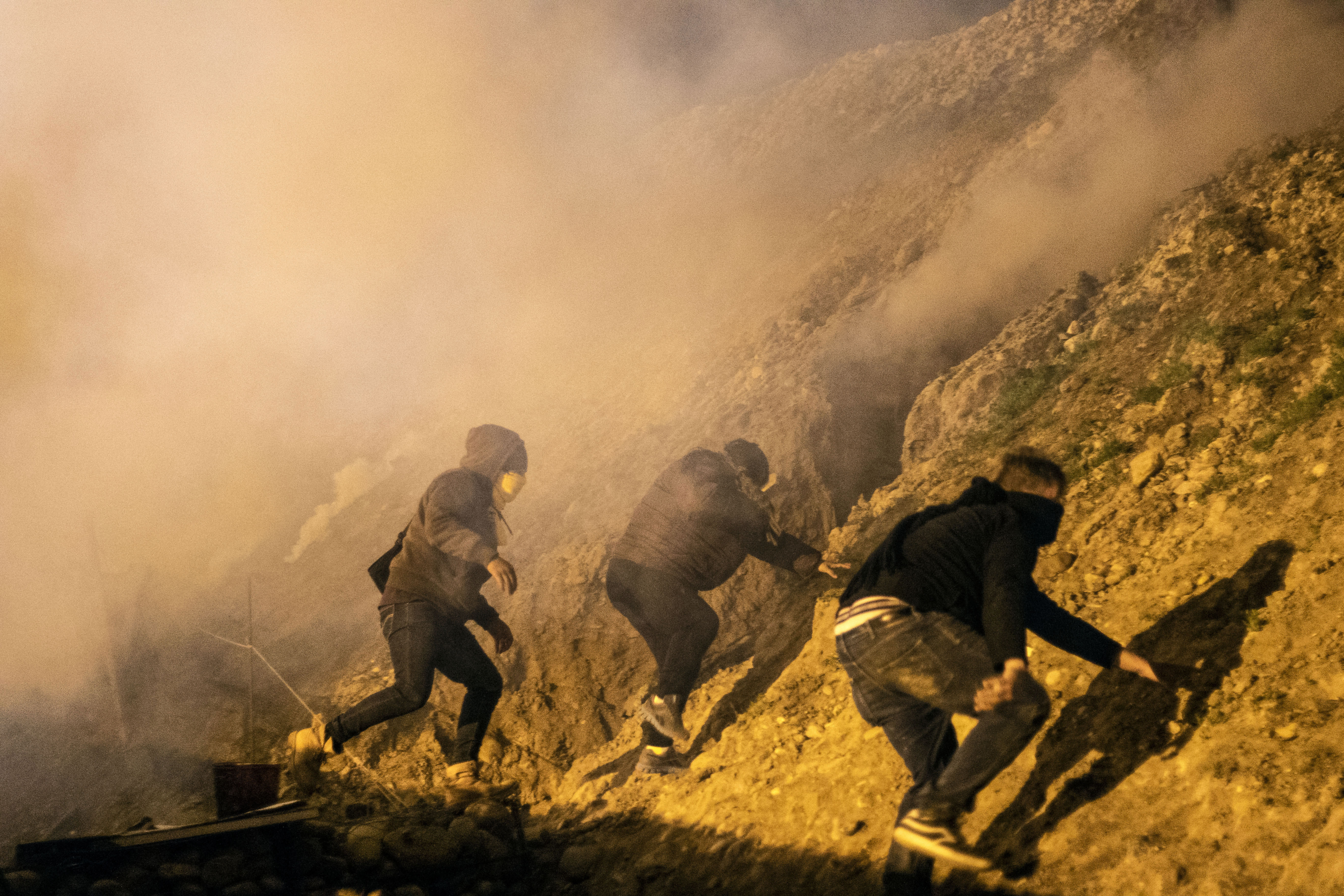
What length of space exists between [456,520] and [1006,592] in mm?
2535

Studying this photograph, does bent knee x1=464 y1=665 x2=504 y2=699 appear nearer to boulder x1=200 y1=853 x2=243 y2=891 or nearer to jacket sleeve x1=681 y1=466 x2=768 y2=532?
boulder x1=200 y1=853 x2=243 y2=891

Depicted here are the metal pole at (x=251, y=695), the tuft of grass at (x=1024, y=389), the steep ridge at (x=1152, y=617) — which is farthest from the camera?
the tuft of grass at (x=1024, y=389)

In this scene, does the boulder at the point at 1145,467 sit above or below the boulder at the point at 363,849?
below

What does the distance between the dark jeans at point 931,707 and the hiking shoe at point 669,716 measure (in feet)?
5.20

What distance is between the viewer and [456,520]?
3795 millimetres

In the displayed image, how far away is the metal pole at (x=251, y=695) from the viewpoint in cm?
490

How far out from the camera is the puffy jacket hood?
13.3 ft

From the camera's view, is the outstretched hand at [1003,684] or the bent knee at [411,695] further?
the bent knee at [411,695]

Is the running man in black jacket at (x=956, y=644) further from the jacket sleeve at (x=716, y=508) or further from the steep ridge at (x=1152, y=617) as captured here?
the jacket sleeve at (x=716, y=508)

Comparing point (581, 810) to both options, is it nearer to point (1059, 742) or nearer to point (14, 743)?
point (1059, 742)

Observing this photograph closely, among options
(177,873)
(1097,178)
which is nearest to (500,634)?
(177,873)

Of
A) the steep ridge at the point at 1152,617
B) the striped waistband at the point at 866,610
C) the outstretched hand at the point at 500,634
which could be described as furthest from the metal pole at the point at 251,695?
the striped waistband at the point at 866,610

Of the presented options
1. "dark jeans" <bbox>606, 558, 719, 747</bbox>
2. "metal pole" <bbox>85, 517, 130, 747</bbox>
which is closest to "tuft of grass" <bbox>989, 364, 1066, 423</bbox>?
Result: "dark jeans" <bbox>606, 558, 719, 747</bbox>

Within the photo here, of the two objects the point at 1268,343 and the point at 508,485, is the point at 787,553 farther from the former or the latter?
the point at 1268,343
